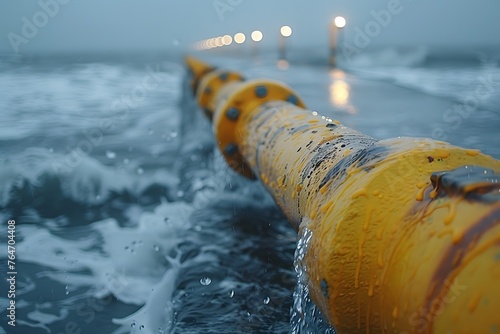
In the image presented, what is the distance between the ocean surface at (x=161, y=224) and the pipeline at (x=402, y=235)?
228 millimetres

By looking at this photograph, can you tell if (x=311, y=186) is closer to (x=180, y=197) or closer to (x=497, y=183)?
(x=497, y=183)

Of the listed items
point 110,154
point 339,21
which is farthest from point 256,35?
point 110,154

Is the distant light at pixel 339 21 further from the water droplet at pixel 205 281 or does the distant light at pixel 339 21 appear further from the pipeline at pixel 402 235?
the pipeline at pixel 402 235

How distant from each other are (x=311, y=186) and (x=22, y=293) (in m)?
2.04

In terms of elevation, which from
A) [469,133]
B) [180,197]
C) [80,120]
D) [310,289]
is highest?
[310,289]

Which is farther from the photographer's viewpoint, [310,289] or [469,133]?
[469,133]

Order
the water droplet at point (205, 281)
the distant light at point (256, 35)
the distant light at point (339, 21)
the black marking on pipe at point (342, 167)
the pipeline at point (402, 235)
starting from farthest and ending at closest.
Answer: the distant light at point (256, 35) < the distant light at point (339, 21) < the water droplet at point (205, 281) < the black marking on pipe at point (342, 167) < the pipeline at point (402, 235)

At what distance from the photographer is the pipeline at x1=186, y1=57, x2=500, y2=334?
755mm

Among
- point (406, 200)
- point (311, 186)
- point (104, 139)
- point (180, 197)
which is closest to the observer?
point (406, 200)

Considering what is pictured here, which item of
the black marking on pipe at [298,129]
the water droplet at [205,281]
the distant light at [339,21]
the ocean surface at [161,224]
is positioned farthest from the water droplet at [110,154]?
the distant light at [339,21]

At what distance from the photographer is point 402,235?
948 mm

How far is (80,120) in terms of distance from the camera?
31.3 feet

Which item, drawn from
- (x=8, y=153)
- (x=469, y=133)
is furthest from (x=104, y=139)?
(x=469, y=133)

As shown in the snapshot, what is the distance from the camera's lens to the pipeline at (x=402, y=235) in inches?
29.7
